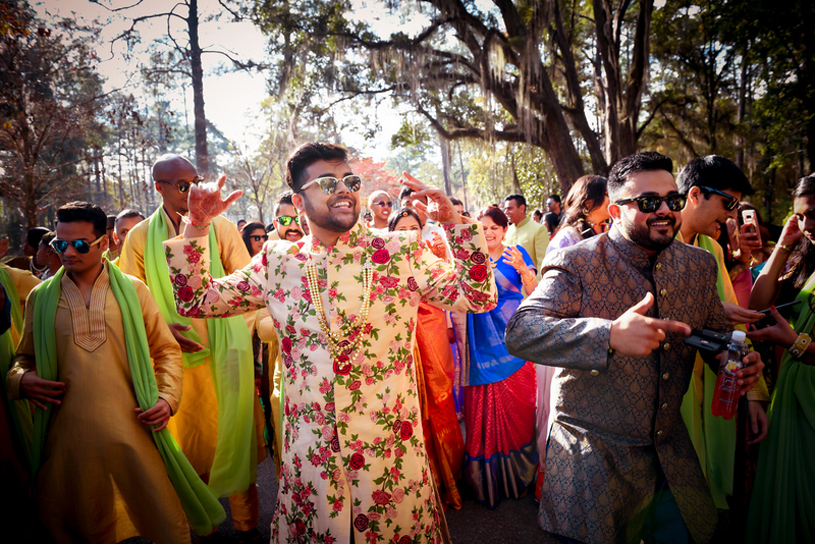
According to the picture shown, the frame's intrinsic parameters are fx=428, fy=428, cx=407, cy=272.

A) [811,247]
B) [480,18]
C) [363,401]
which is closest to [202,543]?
[363,401]

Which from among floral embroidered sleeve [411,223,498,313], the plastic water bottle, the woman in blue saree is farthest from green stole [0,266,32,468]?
the plastic water bottle

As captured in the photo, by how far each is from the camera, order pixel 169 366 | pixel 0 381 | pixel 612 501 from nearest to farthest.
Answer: pixel 612 501, pixel 169 366, pixel 0 381

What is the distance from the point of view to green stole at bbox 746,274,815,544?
2.21 meters

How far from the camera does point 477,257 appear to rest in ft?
5.90

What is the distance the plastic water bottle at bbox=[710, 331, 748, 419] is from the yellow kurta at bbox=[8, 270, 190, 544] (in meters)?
2.72

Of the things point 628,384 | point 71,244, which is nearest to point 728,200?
point 628,384

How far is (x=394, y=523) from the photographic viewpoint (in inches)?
72.4

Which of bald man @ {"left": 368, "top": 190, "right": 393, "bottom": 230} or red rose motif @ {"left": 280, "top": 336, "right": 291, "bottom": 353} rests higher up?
bald man @ {"left": 368, "top": 190, "right": 393, "bottom": 230}

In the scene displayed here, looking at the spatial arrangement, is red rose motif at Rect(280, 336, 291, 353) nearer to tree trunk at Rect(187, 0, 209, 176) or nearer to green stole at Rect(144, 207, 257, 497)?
green stole at Rect(144, 207, 257, 497)

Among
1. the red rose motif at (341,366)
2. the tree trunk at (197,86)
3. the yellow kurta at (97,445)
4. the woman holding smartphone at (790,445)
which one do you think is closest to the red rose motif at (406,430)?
the red rose motif at (341,366)

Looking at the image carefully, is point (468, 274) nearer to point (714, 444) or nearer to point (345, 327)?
point (345, 327)

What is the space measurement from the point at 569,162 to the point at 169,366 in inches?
389

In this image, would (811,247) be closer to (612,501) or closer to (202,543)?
(612,501)

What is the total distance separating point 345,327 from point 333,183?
65 cm
